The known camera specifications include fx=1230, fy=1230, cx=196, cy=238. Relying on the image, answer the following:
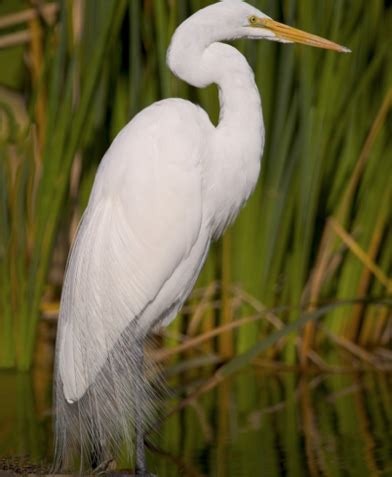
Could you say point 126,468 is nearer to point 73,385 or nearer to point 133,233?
point 73,385

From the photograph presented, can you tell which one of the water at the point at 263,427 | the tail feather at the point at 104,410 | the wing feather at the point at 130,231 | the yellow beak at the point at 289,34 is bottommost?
the water at the point at 263,427

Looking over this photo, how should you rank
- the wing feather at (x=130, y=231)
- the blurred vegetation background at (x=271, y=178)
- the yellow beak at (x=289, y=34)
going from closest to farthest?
the wing feather at (x=130, y=231) < the yellow beak at (x=289, y=34) < the blurred vegetation background at (x=271, y=178)

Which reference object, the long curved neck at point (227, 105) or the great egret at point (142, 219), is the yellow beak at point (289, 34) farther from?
the long curved neck at point (227, 105)

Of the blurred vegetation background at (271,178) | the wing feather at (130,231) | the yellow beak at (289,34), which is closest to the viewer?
the wing feather at (130,231)

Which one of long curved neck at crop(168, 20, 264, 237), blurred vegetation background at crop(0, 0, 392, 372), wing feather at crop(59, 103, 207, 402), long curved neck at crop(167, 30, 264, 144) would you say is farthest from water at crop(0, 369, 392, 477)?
long curved neck at crop(167, 30, 264, 144)

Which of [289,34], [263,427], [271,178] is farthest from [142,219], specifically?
[271,178]

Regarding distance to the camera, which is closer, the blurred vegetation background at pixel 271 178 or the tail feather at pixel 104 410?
the tail feather at pixel 104 410

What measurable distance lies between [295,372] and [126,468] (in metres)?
1.23

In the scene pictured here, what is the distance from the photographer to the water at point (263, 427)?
11.0 ft

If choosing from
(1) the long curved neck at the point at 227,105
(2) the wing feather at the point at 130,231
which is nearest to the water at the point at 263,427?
(2) the wing feather at the point at 130,231

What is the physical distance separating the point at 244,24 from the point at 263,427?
127 centimetres

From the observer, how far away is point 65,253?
532cm

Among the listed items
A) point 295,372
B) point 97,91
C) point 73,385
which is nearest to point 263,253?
point 295,372

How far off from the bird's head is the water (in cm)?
113
